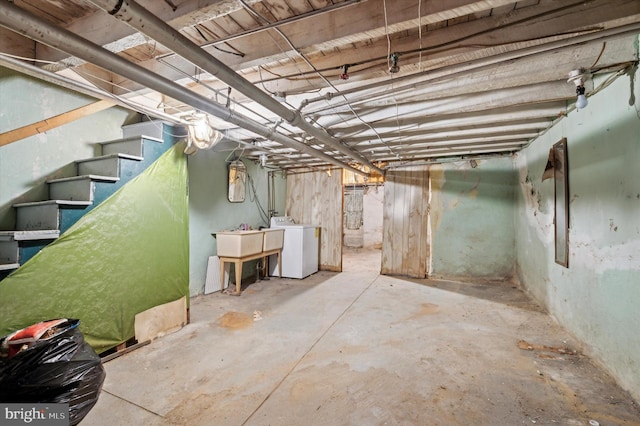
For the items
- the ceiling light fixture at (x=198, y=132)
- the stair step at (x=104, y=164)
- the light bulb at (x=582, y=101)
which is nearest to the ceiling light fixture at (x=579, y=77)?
the light bulb at (x=582, y=101)

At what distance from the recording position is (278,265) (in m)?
5.01

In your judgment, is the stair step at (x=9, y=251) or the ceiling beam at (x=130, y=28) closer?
the ceiling beam at (x=130, y=28)

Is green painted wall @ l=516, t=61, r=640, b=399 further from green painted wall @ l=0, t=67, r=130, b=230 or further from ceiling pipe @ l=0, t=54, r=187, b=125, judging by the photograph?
green painted wall @ l=0, t=67, r=130, b=230

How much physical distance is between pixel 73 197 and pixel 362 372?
259 cm

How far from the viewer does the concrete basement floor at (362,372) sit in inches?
63.8

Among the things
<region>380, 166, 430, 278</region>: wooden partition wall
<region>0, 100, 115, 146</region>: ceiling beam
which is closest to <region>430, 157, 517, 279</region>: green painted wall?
<region>380, 166, 430, 278</region>: wooden partition wall

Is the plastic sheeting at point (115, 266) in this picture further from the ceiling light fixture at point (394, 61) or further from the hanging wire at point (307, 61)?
the ceiling light fixture at point (394, 61)

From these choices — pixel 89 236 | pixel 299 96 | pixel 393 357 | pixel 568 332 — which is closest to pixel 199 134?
pixel 299 96

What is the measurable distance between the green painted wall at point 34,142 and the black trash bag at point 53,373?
1231 millimetres

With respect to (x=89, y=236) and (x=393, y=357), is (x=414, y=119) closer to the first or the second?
(x=393, y=357)

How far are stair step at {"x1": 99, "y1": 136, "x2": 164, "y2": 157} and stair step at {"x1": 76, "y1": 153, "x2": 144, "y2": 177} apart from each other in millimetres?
114

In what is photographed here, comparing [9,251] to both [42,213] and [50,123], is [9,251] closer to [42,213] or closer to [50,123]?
[42,213]

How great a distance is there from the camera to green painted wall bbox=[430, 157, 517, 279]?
180 inches

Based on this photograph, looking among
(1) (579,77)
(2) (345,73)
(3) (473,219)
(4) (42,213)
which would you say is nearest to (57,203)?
(4) (42,213)
